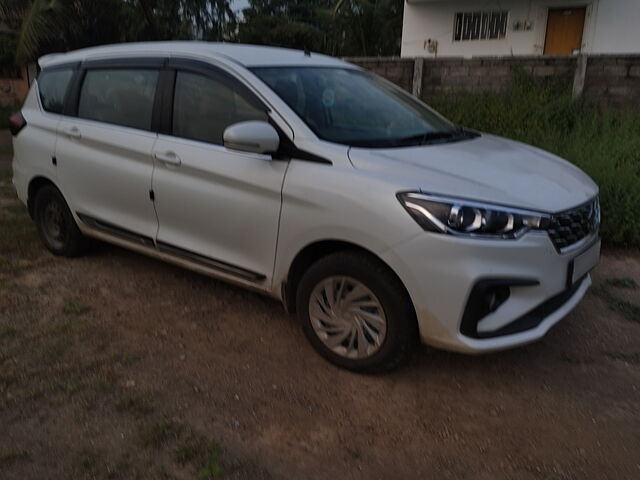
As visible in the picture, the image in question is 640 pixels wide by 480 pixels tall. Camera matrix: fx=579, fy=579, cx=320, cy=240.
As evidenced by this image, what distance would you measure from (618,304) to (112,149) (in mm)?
3818

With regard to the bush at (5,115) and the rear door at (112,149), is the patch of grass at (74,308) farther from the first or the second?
the bush at (5,115)

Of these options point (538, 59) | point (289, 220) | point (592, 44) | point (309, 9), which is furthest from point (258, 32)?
point (289, 220)

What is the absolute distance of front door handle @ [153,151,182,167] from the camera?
371cm

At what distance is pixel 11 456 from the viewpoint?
2.55 m

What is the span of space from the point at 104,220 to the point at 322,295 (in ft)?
6.61

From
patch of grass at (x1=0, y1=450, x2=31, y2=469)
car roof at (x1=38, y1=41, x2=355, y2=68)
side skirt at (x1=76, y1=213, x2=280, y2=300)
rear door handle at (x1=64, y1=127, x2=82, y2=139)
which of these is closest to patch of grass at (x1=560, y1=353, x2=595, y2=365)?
side skirt at (x1=76, y1=213, x2=280, y2=300)

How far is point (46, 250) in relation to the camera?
5203 mm

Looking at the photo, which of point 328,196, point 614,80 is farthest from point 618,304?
point 614,80

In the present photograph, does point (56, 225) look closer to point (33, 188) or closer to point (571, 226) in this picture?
point (33, 188)

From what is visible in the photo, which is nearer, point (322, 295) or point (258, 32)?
point (322, 295)

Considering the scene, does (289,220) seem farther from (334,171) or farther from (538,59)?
(538,59)

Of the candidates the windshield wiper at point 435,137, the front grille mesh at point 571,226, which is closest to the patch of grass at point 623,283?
Answer: the front grille mesh at point 571,226

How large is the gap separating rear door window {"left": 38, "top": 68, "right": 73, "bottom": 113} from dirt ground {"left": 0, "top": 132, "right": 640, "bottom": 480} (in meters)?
1.57

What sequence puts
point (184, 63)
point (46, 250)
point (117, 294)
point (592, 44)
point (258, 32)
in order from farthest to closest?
point (258, 32), point (592, 44), point (46, 250), point (117, 294), point (184, 63)
